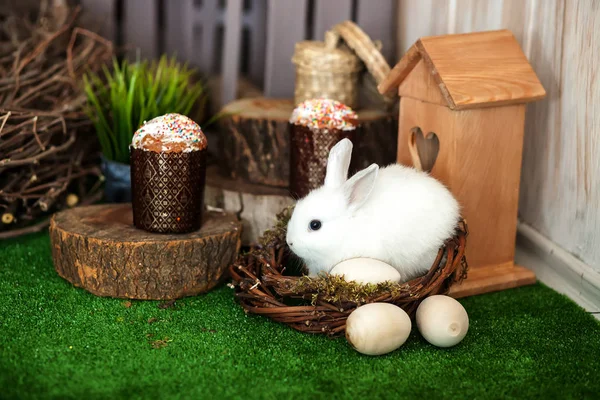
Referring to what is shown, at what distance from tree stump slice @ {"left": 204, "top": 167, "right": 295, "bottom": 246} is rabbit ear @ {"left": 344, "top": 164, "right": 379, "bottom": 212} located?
0.73 meters

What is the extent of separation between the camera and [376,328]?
2143 mm

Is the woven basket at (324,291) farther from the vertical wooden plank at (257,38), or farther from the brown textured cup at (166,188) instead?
the vertical wooden plank at (257,38)

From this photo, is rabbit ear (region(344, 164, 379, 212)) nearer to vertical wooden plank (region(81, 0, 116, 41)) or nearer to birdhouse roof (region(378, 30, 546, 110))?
birdhouse roof (region(378, 30, 546, 110))

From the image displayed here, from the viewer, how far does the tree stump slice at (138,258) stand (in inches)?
102

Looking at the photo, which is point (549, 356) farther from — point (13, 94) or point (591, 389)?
point (13, 94)

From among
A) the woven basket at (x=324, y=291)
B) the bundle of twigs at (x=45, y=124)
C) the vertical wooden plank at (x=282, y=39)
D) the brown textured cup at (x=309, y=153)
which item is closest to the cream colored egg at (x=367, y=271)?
the woven basket at (x=324, y=291)

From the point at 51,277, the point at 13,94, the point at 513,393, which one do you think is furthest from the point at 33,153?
the point at 513,393

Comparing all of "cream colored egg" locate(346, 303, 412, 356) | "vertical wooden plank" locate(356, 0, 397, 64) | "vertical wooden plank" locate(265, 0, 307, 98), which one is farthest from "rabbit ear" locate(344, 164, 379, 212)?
"vertical wooden plank" locate(356, 0, 397, 64)

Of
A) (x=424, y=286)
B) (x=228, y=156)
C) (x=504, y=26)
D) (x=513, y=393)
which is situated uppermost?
(x=504, y=26)

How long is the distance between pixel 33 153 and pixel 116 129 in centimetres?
39

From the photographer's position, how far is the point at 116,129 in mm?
3381

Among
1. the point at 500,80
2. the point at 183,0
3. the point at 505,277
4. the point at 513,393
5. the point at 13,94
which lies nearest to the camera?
the point at 513,393

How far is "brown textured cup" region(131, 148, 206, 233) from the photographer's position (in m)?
2.61

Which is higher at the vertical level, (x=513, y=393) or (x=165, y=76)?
(x=165, y=76)
